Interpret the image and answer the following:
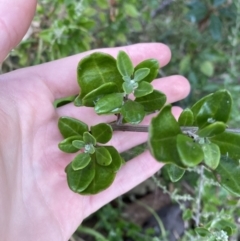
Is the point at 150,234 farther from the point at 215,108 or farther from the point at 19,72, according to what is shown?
the point at 215,108

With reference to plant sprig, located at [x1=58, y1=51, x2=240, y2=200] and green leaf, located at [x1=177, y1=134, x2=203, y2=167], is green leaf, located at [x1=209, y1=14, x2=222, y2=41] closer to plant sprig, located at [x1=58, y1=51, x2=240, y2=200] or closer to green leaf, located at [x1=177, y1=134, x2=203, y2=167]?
plant sprig, located at [x1=58, y1=51, x2=240, y2=200]

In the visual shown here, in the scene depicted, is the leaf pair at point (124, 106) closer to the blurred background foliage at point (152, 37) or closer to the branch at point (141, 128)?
the branch at point (141, 128)

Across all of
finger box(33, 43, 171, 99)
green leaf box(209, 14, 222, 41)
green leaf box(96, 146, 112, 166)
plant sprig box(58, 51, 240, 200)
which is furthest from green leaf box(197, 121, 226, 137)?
green leaf box(209, 14, 222, 41)


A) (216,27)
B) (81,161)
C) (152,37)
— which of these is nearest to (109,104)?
(81,161)

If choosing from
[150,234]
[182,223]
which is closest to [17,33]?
[150,234]

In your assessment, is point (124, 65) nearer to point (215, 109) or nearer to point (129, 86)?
point (129, 86)

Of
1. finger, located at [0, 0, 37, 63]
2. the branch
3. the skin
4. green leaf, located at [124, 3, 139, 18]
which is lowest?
the skin
